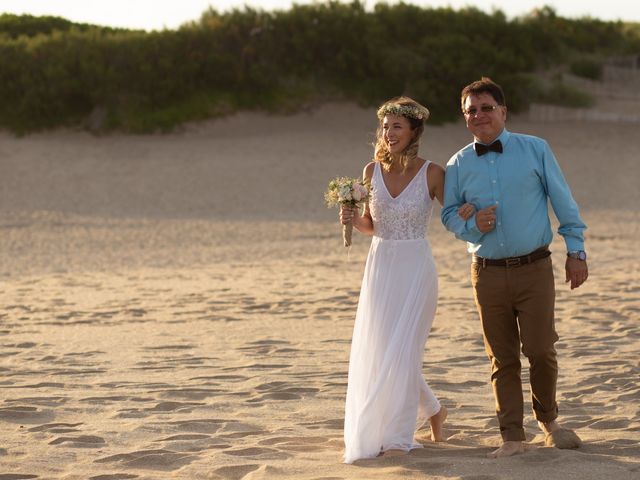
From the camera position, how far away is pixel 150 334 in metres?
10.6

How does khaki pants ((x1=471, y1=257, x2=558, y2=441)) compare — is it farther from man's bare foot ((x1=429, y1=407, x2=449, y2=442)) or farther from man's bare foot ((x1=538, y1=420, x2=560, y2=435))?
man's bare foot ((x1=429, y1=407, x2=449, y2=442))

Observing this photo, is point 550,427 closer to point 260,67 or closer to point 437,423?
point 437,423

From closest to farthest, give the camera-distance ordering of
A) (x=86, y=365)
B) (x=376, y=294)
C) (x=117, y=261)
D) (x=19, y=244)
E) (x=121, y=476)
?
(x=121, y=476), (x=376, y=294), (x=86, y=365), (x=117, y=261), (x=19, y=244)

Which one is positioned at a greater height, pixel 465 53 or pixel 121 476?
pixel 465 53

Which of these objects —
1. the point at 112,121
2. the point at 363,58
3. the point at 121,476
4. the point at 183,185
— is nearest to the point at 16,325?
the point at 121,476

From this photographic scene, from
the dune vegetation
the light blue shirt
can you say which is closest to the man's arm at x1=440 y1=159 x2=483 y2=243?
the light blue shirt

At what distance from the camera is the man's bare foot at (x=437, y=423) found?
20.6ft

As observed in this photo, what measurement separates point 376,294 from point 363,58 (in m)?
29.4

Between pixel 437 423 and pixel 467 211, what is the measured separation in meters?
1.28

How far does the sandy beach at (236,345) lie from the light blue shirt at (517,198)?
1073 millimetres

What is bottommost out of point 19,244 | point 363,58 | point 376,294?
point 19,244

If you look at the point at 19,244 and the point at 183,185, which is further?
the point at 183,185

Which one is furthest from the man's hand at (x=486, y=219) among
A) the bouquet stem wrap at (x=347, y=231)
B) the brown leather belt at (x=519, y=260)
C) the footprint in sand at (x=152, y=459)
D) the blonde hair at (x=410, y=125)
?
the footprint in sand at (x=152, y=459)

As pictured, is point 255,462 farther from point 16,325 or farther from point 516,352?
point 16,325
